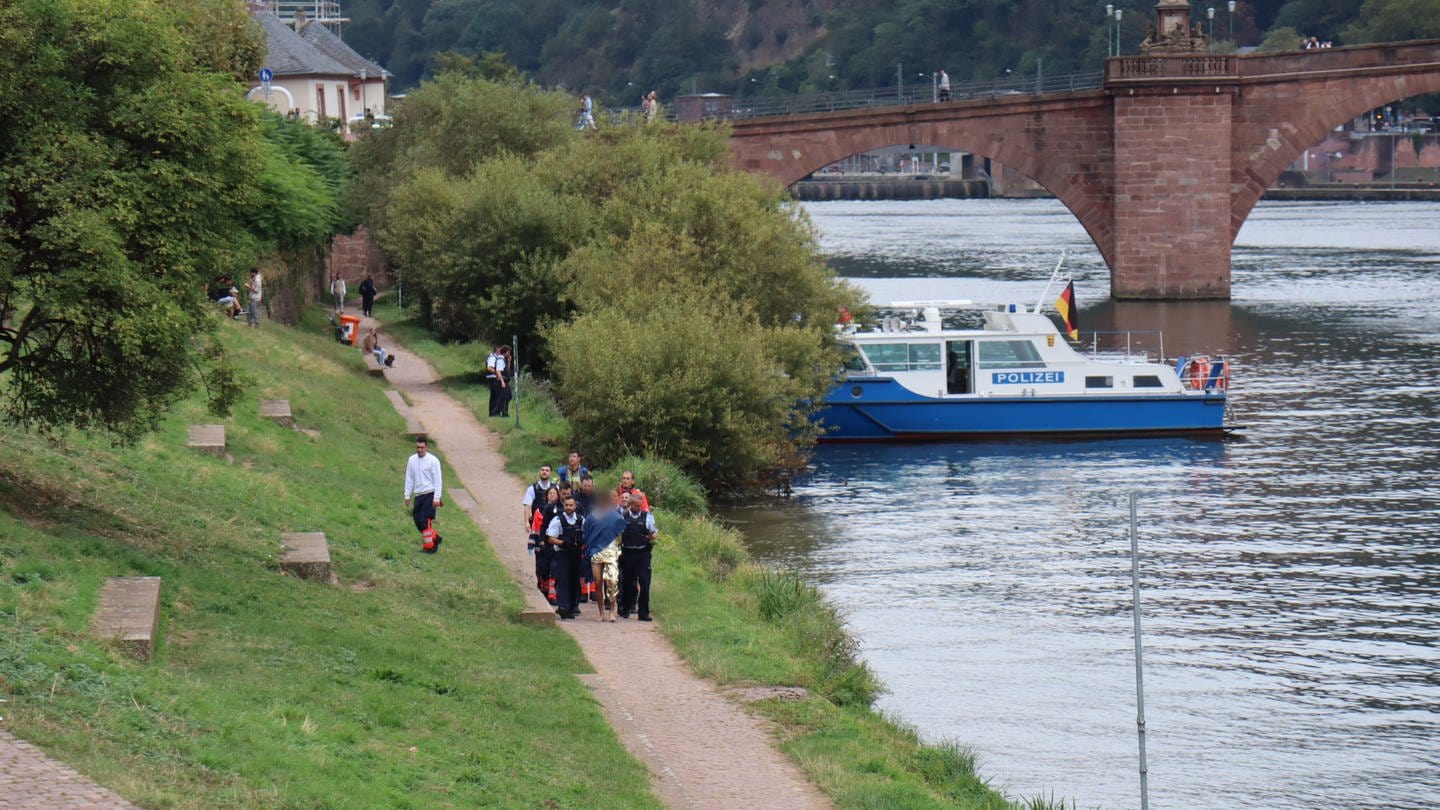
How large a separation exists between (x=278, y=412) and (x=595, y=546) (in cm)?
1153

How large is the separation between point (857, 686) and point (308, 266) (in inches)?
1543

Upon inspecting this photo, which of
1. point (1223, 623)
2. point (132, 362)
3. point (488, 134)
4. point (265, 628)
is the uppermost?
point (488, 134)

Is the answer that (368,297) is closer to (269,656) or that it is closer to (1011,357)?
(1011,357)

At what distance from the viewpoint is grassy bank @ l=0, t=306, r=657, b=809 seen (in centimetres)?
1235

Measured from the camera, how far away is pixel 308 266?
2228 inches

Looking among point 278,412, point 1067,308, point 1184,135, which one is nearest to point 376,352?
point 278,412

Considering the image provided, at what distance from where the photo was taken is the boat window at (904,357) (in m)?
43.8

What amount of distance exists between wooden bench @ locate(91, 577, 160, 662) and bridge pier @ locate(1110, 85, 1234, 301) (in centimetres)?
5840

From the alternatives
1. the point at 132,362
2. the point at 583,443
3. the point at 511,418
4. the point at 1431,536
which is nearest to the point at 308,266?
the point at 511,418

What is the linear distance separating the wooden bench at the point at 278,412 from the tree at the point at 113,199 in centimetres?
1116

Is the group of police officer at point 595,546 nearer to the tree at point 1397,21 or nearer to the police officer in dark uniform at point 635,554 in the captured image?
the police officer in dark uniform at point 635,554

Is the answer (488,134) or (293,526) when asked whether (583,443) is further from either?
(488,134)

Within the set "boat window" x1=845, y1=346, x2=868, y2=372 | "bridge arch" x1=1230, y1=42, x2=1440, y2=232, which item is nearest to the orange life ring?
"boat window" x1=845, y1=346, x2=868, y2=372

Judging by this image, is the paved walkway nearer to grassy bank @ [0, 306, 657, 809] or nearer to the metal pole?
grassy bank @ [0, 306, 657, 809]
